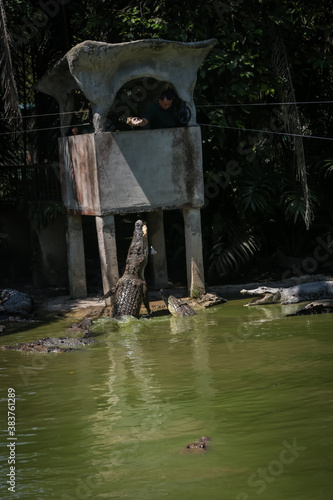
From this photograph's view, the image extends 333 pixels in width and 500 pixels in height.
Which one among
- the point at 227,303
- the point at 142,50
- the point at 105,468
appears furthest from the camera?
the point at 227,303

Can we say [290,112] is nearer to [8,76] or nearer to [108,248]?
[108,248]

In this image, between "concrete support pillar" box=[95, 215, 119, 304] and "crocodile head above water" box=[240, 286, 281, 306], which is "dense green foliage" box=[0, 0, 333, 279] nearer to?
"crocodile head above water" box=[240, 286, 281, 306]

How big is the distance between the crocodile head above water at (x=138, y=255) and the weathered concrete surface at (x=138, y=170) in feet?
1.57

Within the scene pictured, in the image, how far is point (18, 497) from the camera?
5.69 meters

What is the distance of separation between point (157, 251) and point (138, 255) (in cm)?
165

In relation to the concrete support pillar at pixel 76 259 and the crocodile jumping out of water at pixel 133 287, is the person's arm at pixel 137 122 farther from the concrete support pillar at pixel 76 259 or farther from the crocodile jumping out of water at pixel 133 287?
the concrete support pillar at pixel 76 259

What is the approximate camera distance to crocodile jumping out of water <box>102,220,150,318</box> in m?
11.9

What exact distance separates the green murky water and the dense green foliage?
3.94m

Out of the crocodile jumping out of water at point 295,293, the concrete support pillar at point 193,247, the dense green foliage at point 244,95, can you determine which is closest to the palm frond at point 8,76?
the dense green foliage at point 244,95

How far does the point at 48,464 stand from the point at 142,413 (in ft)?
4.61

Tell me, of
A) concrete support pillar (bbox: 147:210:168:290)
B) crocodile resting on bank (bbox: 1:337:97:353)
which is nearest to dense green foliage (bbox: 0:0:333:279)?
concrete support pillar (bbox: 147:210:168:290)

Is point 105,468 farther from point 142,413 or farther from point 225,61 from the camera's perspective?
point 225,61

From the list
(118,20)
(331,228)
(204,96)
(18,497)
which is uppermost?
(118,20)

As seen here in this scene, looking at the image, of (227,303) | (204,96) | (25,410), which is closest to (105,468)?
(25,410)
